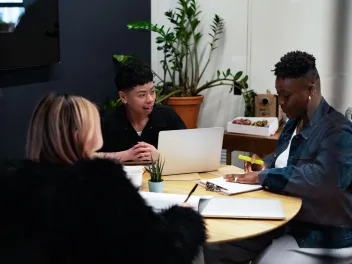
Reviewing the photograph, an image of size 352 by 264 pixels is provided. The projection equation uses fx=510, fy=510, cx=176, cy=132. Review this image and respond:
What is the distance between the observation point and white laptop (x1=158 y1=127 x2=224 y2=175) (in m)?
2.10

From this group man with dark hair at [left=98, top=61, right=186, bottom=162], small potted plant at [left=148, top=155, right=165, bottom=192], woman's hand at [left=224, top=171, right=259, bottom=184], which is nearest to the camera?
small potted plant at [left=148, top=155, right=165, bottom=192]

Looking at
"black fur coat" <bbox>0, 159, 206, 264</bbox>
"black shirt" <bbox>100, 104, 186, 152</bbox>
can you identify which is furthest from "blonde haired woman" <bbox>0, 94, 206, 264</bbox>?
"black shirt" <bbox>100, 104, 186, 152</bbox>

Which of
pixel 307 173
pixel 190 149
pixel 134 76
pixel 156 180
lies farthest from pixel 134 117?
pixel 307 173

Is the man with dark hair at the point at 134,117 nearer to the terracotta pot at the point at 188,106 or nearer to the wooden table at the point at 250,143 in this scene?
the wooden table at the point at 250,143

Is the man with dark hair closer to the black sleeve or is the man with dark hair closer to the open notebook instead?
the open notebook

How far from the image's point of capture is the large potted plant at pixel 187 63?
3.85 metres

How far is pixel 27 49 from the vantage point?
2.96 m

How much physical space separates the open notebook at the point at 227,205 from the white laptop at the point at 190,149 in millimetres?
309

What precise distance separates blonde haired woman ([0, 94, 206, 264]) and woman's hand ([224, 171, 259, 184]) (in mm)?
791

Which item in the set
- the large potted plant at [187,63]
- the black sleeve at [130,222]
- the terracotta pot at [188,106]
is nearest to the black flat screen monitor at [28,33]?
the large potted plant at [187,63]

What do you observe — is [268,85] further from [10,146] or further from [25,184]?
[25,184]

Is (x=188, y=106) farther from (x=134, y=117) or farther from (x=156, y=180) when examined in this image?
(x=156, y=180)

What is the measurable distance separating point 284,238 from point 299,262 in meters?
0.12

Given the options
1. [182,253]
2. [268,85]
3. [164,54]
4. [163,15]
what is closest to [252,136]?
[268,85]
